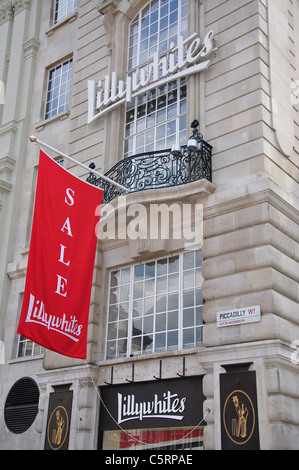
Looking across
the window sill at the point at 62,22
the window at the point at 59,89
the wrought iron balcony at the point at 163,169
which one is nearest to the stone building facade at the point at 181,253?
the wrought iron balcony at the point at 163,169

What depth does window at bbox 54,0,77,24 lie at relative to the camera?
2133cm

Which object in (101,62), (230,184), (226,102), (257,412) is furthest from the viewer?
(101,62)

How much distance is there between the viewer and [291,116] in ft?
46.8

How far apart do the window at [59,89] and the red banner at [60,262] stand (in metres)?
7.73

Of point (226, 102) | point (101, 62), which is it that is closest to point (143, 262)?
point (226, 102)

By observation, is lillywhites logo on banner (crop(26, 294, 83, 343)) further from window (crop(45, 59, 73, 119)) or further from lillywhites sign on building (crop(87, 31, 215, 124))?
window (crop(45, 59, 73, 119))

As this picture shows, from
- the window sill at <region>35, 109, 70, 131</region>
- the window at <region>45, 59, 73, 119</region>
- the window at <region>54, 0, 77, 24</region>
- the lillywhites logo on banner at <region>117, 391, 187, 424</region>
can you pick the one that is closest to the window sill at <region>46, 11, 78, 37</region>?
the window at <region>54, 0, 77, 24</region>

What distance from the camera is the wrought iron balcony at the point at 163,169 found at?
1314 cm

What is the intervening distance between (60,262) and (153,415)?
412 centimetres

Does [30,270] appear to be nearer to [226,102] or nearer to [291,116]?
[226,102]

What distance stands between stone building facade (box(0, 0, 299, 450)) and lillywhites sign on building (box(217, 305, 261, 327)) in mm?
29

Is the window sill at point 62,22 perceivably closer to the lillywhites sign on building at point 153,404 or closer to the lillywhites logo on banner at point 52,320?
the lillywhites logo on banner at point 52,320

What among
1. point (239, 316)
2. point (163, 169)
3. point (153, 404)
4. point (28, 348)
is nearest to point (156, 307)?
point (153, 404)

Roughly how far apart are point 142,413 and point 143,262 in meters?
3.82
